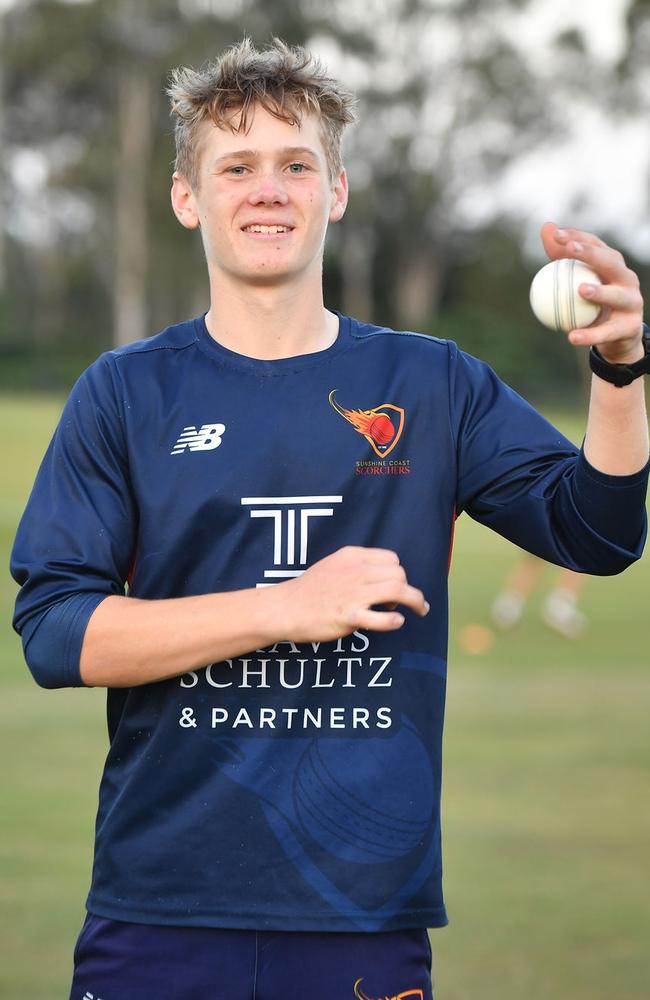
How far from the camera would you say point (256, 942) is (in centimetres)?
244

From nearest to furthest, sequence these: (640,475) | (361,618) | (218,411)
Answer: (361,618)
(640,475)
(218,411)

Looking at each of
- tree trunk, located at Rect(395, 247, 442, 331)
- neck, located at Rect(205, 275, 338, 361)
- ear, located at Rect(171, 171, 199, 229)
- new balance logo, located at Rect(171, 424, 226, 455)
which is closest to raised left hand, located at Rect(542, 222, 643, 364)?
neck, located at Rect(205, 275, 338, 361)

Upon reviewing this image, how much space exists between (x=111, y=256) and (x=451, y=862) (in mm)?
45906

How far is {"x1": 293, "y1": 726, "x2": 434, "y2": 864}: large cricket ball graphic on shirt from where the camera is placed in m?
2.47

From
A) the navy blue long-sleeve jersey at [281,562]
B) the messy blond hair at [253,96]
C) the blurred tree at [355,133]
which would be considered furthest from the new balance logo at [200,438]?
the blurred tree at [355,133]

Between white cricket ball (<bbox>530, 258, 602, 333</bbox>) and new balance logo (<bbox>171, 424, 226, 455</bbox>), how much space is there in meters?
0.62

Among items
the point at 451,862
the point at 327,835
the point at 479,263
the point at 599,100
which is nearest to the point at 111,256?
the point at 479,263

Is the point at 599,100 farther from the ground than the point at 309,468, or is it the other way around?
the point at 599,100

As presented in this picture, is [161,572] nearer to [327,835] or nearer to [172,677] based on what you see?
[172,677]

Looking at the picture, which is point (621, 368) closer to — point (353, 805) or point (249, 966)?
point (353, 805)

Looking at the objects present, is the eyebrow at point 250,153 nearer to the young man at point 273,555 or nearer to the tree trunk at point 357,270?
the young man at point 273,555

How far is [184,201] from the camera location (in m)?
2.84

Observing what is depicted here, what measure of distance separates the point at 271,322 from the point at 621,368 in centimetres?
68

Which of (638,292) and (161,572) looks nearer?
(638,292)
